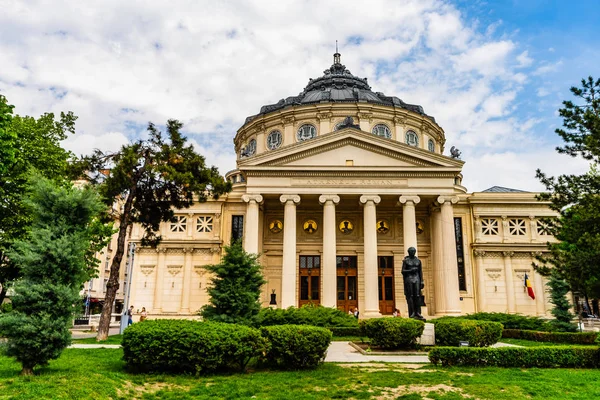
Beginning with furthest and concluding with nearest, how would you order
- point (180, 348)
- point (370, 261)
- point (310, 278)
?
point (310, 278) → point (370, 261) → point (180, 348)

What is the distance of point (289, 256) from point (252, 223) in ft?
12.3

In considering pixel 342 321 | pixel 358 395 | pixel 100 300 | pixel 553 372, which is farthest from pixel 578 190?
pixel 100 300

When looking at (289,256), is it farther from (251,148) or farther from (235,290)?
(251,148)

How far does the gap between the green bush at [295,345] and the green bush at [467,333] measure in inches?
233

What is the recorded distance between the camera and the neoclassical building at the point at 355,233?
34.1 meters

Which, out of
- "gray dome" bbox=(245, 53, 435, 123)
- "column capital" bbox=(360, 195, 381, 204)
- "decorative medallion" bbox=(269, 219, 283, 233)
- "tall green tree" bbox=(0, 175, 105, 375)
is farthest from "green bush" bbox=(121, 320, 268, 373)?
"gray dome" bbox=(245, 53, 435, 123)

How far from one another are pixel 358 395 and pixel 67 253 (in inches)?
300

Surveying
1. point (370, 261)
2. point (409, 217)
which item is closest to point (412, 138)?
point (409, 217)

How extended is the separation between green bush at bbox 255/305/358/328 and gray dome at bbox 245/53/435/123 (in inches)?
939

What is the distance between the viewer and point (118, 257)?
2314 centimetres

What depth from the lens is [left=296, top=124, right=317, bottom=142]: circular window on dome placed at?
4453 centimetres

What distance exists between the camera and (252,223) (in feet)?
111

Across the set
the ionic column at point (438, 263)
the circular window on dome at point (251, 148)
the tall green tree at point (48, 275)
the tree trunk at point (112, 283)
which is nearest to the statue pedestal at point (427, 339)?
the tall green tree at point (48, 275)

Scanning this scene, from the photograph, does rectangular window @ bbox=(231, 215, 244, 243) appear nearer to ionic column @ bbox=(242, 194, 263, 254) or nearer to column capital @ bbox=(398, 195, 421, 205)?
ionic column @ bbox=(242, 194, 263, 254)
